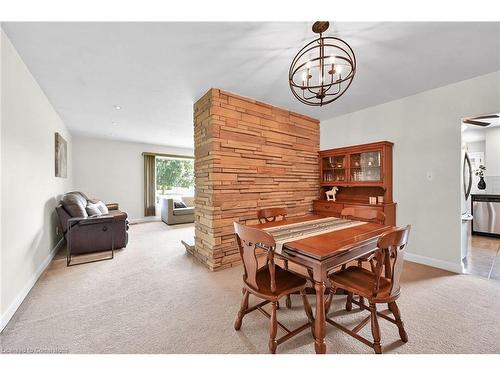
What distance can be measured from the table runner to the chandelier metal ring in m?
1.04

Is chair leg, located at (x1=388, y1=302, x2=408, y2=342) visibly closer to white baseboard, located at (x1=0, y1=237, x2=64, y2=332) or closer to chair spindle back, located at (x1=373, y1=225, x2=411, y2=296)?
chair spindle back, located at (x1=373, y1=225, x2=411, y2=296)

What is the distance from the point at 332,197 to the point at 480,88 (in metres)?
2.33

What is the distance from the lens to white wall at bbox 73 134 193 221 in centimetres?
552

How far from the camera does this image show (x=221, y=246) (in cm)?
276

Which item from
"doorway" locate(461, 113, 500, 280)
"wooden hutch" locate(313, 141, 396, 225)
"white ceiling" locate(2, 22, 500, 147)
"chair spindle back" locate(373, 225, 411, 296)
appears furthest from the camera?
"doorway" locate(461, 113, 500, 280)

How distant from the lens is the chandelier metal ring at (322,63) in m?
1.43

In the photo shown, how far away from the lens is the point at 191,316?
5.77 ft

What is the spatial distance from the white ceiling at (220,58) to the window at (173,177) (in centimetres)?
357

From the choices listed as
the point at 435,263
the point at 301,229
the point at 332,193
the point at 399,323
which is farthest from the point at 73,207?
the point at 435,263

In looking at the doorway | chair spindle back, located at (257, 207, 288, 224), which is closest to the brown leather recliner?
chair spindle back, located at (257, 207, 288, 224)

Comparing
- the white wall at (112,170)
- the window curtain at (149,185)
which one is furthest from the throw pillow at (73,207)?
the window curtain at (149,185)

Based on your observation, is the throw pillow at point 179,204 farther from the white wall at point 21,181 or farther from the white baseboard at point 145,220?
the white wall at point 21,181

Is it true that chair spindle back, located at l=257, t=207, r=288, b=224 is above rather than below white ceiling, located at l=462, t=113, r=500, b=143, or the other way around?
below
